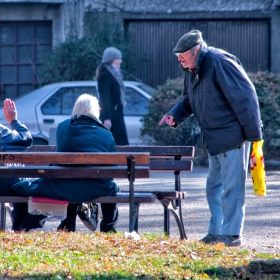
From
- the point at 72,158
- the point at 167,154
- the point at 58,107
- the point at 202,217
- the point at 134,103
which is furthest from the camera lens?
the point at 134,103

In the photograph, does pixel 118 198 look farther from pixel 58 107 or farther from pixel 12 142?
pixel 58 107

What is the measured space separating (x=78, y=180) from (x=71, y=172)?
24 cm

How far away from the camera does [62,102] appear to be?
14.1 meters

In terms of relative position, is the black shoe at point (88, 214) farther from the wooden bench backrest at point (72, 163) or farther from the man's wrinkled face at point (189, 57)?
the man's wrinkled face at point (189, 57)

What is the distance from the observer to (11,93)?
1969cm

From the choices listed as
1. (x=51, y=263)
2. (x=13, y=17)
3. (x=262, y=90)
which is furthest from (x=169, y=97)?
(x=51, y=263)

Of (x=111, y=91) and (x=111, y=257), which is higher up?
(x=111, y=91)

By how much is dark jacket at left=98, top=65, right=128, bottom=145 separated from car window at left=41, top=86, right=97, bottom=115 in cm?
209

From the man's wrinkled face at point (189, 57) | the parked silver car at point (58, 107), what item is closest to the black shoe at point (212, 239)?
the man's wrinkled face at point (189, 57)

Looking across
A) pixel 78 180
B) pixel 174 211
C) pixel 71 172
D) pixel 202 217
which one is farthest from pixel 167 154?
pixel 202 217

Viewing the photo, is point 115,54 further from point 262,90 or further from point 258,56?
point 258,56

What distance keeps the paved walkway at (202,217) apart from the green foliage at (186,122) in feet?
7.02

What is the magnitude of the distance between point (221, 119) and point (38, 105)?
788 cm

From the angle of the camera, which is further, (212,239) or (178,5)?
(178,5)
